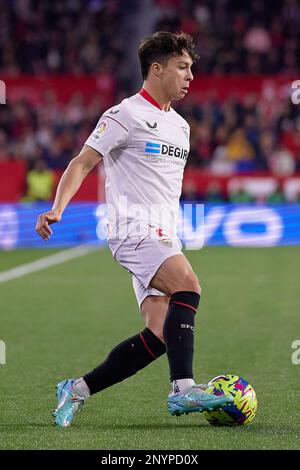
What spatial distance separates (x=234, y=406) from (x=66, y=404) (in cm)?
91

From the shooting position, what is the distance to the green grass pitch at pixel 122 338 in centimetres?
529

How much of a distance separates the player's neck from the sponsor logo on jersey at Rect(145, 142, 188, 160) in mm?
241

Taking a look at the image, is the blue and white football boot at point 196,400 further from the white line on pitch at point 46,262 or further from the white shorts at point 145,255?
the white line on pitch at point 46,262

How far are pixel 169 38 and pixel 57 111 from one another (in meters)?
18.4

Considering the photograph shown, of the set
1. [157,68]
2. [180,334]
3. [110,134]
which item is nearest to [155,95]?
[157,68]

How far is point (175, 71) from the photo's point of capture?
582cm

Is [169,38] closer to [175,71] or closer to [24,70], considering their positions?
[175,71]

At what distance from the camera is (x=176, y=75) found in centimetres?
582

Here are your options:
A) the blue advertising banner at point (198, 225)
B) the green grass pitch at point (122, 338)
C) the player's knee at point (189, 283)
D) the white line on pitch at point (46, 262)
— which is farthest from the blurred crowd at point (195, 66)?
the player's knee at point (189, 283)

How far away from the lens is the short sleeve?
223 inches

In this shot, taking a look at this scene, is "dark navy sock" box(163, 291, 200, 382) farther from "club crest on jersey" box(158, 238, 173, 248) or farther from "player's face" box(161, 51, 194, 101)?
"player's face" box(161, 51, 194, 101)

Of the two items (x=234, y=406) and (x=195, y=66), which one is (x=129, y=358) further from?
(x=195, y=66)
